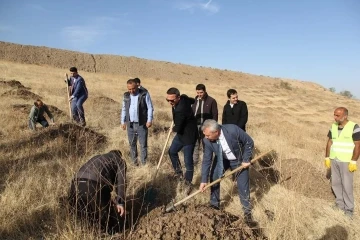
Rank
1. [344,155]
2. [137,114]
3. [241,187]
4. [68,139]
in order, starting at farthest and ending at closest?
[68,139]
[137,114]
[344,155]
[241,187]

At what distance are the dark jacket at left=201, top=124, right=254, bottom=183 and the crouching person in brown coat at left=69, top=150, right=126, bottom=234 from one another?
3.55 ft

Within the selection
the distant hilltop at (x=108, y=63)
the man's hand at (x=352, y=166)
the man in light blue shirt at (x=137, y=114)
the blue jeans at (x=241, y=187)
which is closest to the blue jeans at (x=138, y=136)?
the man in light blue shirt at (x=137, y=114)

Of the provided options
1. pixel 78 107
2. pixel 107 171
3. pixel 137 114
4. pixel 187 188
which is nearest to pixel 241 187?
pixel 187 188

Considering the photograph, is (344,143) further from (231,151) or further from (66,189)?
(66,189)

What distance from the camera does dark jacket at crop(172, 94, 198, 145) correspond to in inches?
181

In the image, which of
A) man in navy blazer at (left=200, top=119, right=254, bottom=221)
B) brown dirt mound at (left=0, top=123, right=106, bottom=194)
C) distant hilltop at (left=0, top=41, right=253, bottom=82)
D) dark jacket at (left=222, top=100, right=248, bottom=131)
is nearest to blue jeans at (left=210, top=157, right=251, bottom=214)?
man in navy blazer at (left=200, top=119, right=254, bottom=221)

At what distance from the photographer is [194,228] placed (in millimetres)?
2945

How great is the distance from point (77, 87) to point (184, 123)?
4.02 meters

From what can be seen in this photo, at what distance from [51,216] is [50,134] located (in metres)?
3.18

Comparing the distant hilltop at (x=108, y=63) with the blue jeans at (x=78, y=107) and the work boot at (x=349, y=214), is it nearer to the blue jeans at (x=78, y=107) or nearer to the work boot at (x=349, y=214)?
the blue jeans at (x=78, y=107)

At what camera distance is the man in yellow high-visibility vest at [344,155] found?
14.3ft

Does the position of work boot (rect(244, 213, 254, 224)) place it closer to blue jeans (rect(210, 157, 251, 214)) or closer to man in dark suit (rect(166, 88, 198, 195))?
blue jeans (rect(210, 157, 251, 214))

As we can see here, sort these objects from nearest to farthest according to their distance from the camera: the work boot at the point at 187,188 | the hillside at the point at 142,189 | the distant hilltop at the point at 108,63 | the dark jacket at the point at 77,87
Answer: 1. the hillside at the point at 142,189
2. the work boot at the point at 187,188
3. the dark jacket at the point at 77,87
4. the distant hilltop at the point at 108,63

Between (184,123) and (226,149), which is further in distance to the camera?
(184,123)
